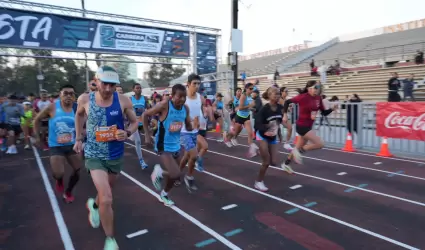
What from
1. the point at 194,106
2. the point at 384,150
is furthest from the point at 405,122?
the point at 194,106

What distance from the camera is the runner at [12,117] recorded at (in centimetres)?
1056

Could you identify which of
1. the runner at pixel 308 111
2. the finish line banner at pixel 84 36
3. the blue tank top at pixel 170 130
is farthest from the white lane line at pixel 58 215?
the finish line banner at pixel 84 36

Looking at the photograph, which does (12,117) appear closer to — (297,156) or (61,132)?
(61,132)

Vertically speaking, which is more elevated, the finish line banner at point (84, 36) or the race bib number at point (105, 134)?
the finish line banner at point (84, 36)

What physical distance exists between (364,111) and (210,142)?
5492 millimetres

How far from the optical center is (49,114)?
5.10 metres

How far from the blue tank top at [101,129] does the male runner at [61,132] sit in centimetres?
180

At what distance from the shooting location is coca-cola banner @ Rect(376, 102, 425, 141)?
27.1 feet

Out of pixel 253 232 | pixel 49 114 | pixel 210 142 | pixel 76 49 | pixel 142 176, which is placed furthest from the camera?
pixel 76 49

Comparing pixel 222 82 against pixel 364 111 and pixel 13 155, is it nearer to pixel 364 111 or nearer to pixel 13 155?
pixel 364 111

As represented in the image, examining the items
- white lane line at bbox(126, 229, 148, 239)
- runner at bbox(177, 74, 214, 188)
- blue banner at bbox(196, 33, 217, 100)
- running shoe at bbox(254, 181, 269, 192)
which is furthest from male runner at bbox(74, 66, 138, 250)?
blue banner at bbox(196, 33, 217, 100)

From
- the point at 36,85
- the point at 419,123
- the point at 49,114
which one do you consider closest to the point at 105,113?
the point at 49,114

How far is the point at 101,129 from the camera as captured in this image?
3.47m

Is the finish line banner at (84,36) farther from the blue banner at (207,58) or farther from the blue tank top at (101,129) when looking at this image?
the blue tank top at (101,129)
